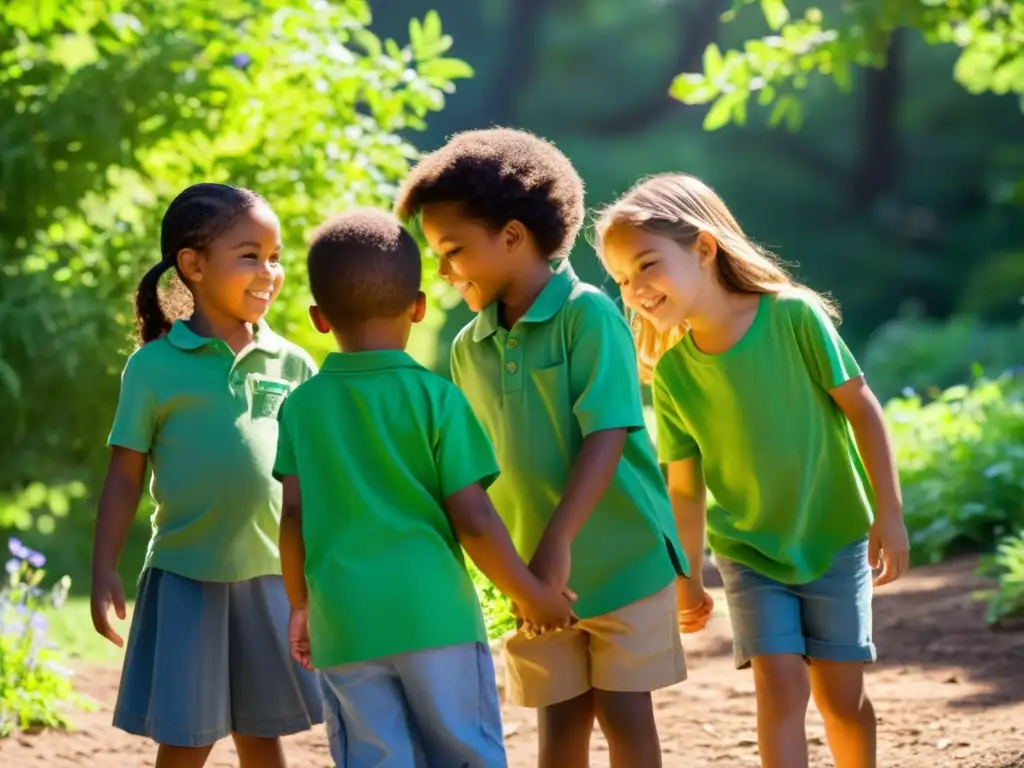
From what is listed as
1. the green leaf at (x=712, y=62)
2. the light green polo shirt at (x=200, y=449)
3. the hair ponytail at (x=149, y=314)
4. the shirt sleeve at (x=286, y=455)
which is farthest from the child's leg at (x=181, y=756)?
the green leaf at (x=712, y=62)

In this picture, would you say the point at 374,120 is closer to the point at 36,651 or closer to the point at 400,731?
the point at 36,651

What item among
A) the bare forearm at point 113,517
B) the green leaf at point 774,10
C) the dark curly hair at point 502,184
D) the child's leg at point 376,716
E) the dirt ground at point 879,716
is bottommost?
the dirt ground at point 879,716

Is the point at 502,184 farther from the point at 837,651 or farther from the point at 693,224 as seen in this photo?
the point at 837,651

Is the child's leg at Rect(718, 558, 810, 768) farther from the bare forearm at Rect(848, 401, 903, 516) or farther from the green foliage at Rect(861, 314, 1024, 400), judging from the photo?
the green foliage at Rect(861, 314, 1024, 400)

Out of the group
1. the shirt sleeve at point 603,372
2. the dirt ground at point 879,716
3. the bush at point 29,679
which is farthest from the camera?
the bush at point 29,679

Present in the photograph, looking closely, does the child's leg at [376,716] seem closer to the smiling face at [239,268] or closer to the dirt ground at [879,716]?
the smiling face at [239,268]

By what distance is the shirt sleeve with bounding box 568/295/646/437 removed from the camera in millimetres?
2850

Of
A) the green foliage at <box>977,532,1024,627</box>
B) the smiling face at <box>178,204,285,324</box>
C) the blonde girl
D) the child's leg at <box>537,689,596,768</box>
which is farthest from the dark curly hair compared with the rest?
the green foliage at <box>977,532,1024,627</box>

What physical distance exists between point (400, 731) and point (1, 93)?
496 centimetres

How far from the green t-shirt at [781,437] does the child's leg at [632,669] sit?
1.24 ft

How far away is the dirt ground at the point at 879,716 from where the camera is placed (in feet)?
13.6

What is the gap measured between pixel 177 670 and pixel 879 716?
2.30 metres

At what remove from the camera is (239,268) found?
10.4 feet

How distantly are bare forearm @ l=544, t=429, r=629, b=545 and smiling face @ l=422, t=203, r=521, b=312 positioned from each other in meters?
0.38
